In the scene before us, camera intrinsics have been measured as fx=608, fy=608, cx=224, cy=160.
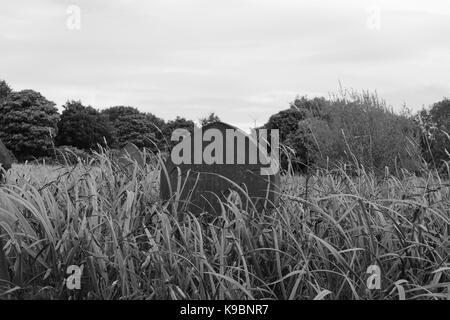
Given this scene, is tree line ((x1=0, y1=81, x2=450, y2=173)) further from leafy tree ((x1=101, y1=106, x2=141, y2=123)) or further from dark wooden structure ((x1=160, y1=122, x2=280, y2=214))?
dark wooden structure ((x1=160, y1=122, x2=280, y2=214))

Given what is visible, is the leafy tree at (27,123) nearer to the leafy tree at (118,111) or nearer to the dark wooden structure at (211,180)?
the leafy tree at (118,111)

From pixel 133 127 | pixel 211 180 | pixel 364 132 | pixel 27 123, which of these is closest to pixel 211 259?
pixel 211 180

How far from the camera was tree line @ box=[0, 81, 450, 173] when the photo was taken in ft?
51.0

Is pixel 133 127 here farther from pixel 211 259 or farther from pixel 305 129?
pixel 211 259

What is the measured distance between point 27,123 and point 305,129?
21.9m

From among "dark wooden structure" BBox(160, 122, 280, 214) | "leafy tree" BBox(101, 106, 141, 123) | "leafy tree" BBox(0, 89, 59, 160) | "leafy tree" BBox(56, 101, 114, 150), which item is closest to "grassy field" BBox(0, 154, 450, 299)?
"dark wooden structure" BBox(160, 122, 280, 214)

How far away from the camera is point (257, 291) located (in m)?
3.71

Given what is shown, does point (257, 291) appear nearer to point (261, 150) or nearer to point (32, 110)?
point (261, 150)

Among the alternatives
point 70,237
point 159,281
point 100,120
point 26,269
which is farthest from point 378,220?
point 100,120

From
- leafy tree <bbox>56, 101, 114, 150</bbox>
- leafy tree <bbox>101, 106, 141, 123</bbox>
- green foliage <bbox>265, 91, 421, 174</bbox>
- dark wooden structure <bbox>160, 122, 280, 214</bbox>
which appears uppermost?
leafy tree <bbox>101, 106, 141, 123</bbox>

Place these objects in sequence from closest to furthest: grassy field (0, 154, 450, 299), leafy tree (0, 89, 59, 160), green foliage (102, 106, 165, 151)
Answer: grassy field (0, 154, 450, 299), leafy tree (0, 89, 59, 160), green foliage (102, 106, 165, 151)

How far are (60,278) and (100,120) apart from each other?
32.6 meters

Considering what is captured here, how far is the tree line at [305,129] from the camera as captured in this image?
1555cm

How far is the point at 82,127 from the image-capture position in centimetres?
3453
